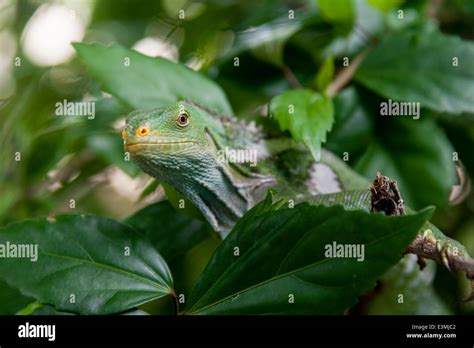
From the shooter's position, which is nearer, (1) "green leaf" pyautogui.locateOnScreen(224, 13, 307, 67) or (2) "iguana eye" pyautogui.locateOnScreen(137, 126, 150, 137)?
(2) "iguana eye" pyautogui.locateOnScreen(137, 126, 150, 137)

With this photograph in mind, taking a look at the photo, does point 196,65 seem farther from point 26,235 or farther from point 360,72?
point 26,235

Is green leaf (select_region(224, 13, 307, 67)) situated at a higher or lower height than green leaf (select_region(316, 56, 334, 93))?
higher

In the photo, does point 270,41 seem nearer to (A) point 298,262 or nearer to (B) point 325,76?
(B) point 325,76

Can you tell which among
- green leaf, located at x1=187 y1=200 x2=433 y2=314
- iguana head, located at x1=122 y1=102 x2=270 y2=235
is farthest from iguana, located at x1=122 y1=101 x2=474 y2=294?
green leaf, located at x1=187 y1=200 x2=433 y2=314

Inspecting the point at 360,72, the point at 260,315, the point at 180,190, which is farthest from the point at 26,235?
the point at 360,72

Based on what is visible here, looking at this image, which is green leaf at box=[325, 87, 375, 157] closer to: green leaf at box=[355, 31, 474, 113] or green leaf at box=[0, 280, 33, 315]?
green leaf at box=[355, 31, 474, 113]

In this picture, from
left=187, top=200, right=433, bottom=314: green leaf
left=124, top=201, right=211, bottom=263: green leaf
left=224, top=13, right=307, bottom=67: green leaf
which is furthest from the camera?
left=224, top=13, right=307, bottom=67: green leaf

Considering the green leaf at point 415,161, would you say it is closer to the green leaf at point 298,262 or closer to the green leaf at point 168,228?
the green leaf at point 168,228

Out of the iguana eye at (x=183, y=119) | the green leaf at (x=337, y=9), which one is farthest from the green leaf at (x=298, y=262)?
the green leaf at (x=337, y=9)

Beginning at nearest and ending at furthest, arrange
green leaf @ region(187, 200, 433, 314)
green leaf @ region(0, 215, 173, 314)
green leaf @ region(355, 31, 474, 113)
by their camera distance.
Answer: green leaf @ region(187, 200, 433, 314)
green leaf @ region(0, 215, 173, 314)
green leaf @ region(355, 31, 474, 113)
